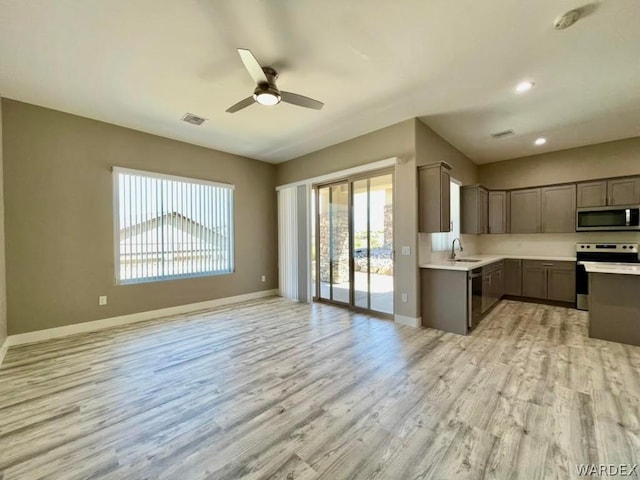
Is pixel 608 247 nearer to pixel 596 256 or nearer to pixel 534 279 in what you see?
pixel 596 256

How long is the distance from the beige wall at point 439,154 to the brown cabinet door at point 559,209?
1394 millimetres

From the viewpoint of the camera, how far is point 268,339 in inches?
136

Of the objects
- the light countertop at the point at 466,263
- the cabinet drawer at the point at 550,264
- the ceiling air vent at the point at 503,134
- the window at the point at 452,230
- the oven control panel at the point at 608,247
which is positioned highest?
the ceiling air vent at the point at 503,134

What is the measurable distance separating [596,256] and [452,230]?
2.49 m

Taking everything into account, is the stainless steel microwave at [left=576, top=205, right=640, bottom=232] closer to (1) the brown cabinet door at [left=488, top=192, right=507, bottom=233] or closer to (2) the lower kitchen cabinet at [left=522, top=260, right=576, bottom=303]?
(2) the lower kitchen cabinet at [left=522, top=260, right=576, bottom=303]

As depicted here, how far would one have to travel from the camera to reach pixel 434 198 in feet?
12.5

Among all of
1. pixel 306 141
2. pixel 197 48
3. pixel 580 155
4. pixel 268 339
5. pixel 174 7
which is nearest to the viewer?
pixel 174 7

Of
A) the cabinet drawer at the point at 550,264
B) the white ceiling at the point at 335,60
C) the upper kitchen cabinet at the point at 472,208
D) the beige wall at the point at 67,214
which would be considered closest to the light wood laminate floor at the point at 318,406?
the beige wall at the point at 67,214

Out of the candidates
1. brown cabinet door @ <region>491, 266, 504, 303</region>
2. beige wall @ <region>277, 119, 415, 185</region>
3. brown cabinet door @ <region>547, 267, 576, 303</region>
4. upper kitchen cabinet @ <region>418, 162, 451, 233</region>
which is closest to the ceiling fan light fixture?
beige wall @ <region>277, 119, 415, 185</region>

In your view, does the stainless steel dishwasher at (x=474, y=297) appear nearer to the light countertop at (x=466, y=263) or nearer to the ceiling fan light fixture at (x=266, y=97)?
the light countertop at (x=466, y=263)

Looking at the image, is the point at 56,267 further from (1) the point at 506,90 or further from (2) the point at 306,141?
(1) the point at 506,90

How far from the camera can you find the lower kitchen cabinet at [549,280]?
4875 mm

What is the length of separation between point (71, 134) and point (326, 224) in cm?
405

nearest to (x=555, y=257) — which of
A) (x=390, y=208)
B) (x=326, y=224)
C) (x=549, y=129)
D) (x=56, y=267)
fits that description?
(x=549, y=129)
